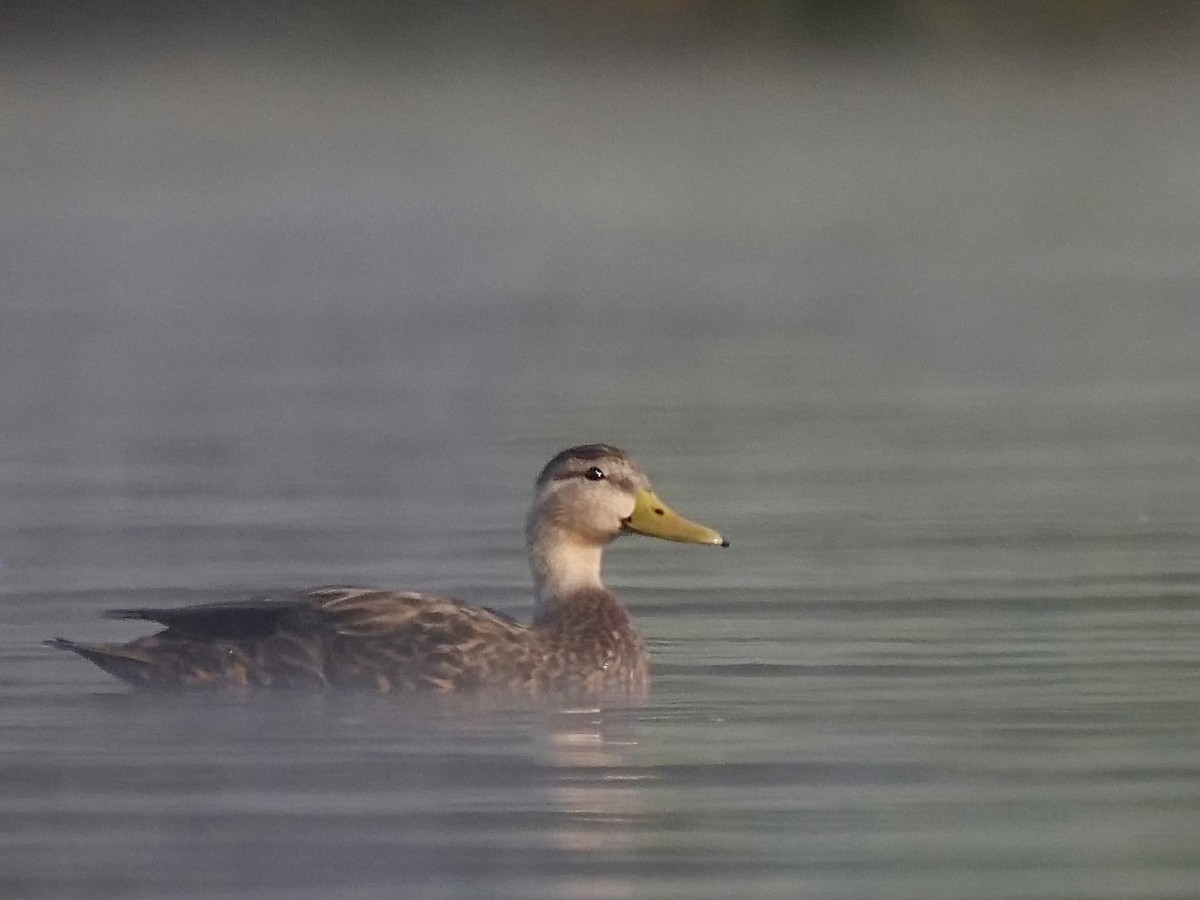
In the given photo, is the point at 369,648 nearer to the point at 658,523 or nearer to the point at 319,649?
A: the point at 319,649

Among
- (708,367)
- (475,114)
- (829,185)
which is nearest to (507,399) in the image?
(708,367)

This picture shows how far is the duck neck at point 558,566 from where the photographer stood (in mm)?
11891

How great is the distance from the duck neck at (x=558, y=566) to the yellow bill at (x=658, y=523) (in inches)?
7.0

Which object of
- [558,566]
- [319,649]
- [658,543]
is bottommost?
[319,649]

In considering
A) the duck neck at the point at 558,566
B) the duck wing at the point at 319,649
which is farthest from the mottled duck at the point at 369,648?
the duck neck at the point at 558,566

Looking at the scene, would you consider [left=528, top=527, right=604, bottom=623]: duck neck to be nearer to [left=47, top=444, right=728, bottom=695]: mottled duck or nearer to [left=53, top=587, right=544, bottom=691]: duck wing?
[left=47, top=444, right=728, bottom=695]: mottled duck

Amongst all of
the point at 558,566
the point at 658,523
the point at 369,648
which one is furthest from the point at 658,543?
the point at 369,648

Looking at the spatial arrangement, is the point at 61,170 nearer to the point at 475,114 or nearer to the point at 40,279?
the point at 475,114

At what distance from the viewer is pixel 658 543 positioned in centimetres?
1478

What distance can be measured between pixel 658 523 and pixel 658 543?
2.96m

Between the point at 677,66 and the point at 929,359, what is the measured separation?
31.7m

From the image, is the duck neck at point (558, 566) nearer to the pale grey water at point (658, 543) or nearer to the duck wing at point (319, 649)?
the pale grey water at point (658, 543)

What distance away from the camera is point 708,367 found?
69.5 ft

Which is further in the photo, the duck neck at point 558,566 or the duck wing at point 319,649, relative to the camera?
the duck neck at point 558,566
